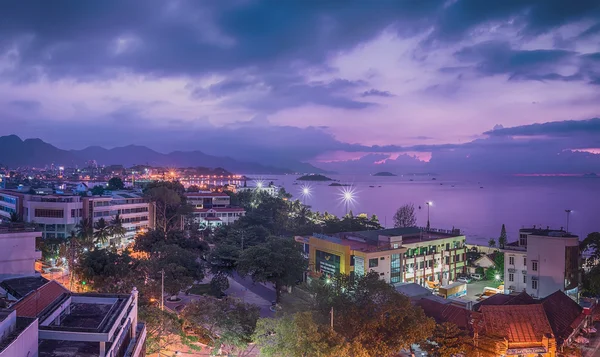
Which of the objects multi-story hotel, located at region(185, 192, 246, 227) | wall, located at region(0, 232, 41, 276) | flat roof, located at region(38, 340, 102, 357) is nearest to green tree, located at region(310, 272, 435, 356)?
flat roof, located at region(38, 340, 102, 357)

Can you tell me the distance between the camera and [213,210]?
50.6 meters

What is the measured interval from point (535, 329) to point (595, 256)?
11747 mm

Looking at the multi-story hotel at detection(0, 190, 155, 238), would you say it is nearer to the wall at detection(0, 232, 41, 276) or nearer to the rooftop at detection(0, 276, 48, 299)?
the wall at detection(0, 232, 41, 276)

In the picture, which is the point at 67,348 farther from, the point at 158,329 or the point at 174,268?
the point at 174,268

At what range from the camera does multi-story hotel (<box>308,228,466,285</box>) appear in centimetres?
2444

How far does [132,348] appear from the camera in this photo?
11.4 meters

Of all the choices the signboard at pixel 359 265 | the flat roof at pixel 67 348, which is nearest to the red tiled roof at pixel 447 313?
the signboard at pixel 359 265

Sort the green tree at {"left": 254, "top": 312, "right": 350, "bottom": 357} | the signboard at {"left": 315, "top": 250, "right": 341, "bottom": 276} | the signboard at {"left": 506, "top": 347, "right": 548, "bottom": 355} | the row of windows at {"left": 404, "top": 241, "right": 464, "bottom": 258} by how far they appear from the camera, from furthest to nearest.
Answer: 1. the row of windows at {"left": 404, "top": 241, "right": 464, "bottom": 258}
2. the signboard at {"left": 315, "top": 250, "right": 341, "bottom": 276}
3. the signboard at {"left": 506, "top": 347, "right": 548, "bottom": 355}
4. the green tree at {"left": 254, "top": 312, "right": 350, "bottom": 357}

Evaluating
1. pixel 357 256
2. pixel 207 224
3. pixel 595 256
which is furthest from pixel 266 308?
pixel 207 224

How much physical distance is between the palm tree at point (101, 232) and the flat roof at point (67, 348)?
2456 cm

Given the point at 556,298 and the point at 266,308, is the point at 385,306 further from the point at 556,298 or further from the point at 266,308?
the point at 266,308

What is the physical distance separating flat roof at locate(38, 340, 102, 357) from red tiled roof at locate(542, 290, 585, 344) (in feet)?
49.7

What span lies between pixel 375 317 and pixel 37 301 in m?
10.3

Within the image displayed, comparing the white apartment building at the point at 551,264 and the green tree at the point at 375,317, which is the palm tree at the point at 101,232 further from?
the white apartment building at the point at 551,264
